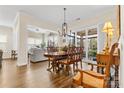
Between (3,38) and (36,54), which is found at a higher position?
(3,38)

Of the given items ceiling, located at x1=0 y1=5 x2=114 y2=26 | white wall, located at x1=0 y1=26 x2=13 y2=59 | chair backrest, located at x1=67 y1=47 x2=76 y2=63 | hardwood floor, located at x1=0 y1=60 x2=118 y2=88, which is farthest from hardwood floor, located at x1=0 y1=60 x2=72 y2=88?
white wall, located at x1=0 y1=26 x2=13 y2=59

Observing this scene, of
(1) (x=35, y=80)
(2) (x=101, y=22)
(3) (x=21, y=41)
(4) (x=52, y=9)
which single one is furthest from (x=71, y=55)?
(2) (x=101, y=22)

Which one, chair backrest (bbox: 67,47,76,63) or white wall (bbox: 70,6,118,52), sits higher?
white wall (bbox: 70,6,118,52)

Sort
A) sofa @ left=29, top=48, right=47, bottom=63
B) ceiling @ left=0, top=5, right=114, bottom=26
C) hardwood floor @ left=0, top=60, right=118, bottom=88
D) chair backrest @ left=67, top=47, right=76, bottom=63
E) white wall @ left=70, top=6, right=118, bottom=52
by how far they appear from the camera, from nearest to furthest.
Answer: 1. hardwood floor @ left=0, top=60, right=118, bottom=88
2. chair backrest @ left=67, top=47, right=76, bottom=63
3. ceiling @ left=0, top=5, right=114, bottom=26
4. white wall @ left=70, top=6, right=118, bottom=52
5. sofa @ left=29, top=48, right=47, bottom=63

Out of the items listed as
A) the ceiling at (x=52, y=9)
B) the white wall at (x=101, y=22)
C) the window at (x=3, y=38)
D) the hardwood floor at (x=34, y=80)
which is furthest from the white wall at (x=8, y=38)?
the hardwood floor at (x=34, y=80)

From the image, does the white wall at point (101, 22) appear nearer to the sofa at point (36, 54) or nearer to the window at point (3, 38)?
the sofa at point (36, 54)

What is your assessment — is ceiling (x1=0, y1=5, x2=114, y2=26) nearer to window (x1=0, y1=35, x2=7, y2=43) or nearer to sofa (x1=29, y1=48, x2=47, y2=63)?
sofa (x1=29, y1=48, x2=47, y2=63)

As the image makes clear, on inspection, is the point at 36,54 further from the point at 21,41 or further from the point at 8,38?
the point at 8,38

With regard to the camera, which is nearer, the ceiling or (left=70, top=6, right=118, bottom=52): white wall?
the ceiling

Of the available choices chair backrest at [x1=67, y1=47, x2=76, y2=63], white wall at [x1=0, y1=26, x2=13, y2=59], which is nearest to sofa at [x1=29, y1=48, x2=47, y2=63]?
chair backrest at [x1=67, y1=47, x2=76, y2=63]

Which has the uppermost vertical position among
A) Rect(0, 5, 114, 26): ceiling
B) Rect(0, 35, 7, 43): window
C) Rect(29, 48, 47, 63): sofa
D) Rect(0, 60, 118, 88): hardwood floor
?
Rect(0, 5, 114, 26): ceiling

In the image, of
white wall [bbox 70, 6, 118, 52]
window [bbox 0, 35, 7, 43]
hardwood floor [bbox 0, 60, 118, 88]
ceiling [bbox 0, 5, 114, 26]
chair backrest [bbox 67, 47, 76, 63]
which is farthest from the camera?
window [bbox 0, 35, 7, 43]
